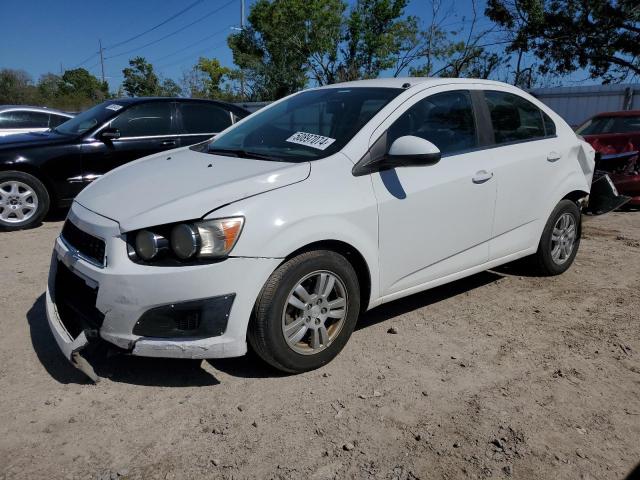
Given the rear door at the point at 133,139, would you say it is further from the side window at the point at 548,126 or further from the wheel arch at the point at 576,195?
the wheel arch at the point at 576,195

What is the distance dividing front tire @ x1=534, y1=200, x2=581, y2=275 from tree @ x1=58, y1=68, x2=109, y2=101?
52.1m

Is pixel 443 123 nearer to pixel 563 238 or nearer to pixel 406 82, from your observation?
pixel 406 82

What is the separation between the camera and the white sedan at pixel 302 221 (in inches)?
103

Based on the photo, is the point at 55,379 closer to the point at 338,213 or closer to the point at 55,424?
the point at 55,424

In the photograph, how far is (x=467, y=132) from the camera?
3.74 metres

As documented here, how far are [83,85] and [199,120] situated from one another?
59.8 meters

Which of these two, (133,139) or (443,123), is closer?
(443,123)

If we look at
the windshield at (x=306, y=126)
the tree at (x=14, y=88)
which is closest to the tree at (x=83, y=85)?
the tree at (x=14, y=88)

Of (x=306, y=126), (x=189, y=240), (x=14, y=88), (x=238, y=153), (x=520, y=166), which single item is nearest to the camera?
(x=189, y=240)

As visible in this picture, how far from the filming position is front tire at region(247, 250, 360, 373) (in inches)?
107

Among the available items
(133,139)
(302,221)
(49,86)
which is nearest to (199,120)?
(133,139)

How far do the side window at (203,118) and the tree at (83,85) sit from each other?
4760 cm

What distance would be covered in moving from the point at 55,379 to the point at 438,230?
2.45 meters

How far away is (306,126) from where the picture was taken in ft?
11.8
